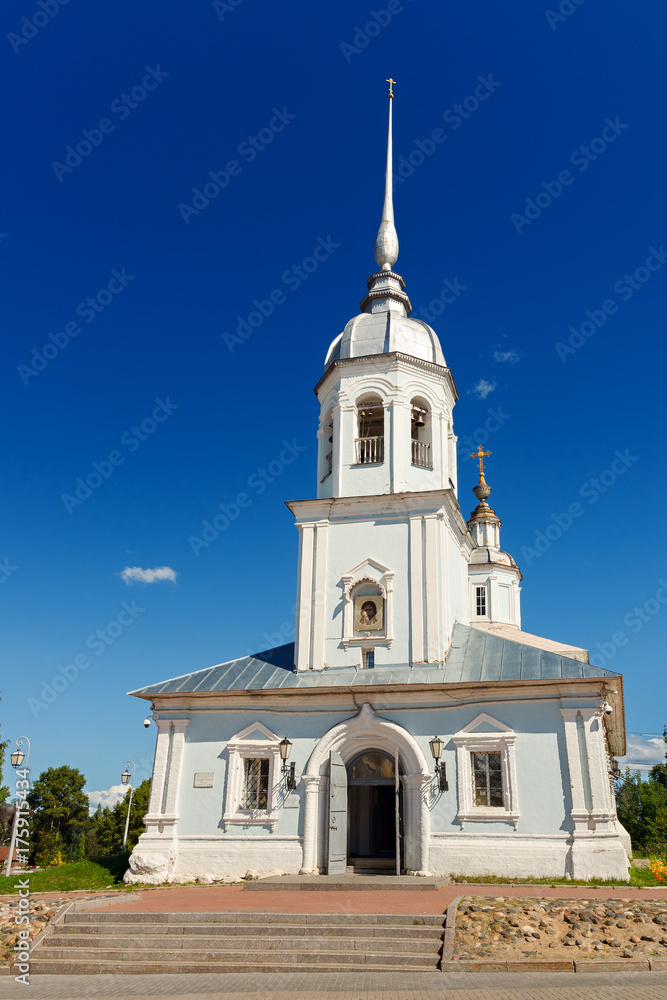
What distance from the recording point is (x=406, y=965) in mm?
8594

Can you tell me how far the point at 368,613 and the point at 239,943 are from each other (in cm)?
→ 866

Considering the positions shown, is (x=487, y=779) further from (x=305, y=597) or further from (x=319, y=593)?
(x=305, y=597)

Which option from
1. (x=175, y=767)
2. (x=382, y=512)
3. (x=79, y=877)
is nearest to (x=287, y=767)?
(x=175, y=767)

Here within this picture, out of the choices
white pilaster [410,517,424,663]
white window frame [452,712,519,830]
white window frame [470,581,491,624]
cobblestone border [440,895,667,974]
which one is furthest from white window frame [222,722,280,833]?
white window frame [470,581,491,624]

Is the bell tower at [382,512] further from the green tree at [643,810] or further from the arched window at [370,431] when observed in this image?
the green tree at [643,810]

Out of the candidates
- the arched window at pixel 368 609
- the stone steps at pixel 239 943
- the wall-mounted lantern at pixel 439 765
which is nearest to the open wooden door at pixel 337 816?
the wall-mounted lantern at pixel 439 765

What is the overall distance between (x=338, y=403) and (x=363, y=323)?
2.49m

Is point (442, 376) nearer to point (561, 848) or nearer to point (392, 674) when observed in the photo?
point (392, 674)

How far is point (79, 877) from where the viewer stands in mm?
15805

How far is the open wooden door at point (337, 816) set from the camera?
592 inches

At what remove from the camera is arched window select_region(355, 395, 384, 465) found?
18.8 m

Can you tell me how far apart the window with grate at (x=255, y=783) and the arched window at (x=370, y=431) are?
Result: 24.1ft

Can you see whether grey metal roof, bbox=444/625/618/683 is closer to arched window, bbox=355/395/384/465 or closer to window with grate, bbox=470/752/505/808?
window with grate, bbox=470/752/505/808

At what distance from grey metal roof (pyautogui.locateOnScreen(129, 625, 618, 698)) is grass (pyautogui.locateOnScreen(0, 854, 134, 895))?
3.75m
